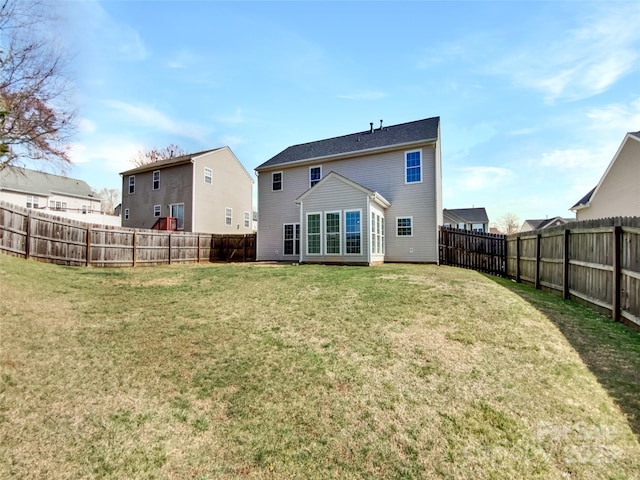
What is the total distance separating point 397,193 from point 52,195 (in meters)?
35.5

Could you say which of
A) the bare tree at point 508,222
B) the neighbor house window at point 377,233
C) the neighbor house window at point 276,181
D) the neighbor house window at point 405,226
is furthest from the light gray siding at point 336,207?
the bare tree at point 508,222

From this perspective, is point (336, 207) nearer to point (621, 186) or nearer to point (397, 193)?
point (397, 193)

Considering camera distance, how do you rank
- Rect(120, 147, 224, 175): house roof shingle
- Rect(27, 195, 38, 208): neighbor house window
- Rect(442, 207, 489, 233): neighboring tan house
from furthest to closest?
Rect(442, 207, 489, 233): neighboring tan house < Rect(27, 195, 38, 208): neighbor house window < Rect(120, 147, 224, 175): house roof shingle

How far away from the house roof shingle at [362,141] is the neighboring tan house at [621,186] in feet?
29.2

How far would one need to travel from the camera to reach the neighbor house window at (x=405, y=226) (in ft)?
49.5

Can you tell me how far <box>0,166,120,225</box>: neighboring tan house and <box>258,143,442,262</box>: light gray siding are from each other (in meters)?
18.7

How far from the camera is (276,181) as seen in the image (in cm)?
1880

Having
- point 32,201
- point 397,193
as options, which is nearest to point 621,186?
point 397,193

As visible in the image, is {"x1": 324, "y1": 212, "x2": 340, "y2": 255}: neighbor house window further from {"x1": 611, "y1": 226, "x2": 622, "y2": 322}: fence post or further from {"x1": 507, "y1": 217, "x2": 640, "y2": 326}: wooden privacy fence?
{"x1": 611, "y1": 226, "x2": 622, "y2": 322}: fence post

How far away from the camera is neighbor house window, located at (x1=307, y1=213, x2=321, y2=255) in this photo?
1419 centimetres

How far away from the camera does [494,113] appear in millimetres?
12430

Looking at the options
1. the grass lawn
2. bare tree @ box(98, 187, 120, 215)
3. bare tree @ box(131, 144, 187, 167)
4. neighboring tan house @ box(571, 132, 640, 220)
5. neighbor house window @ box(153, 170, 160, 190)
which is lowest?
the grass lawn

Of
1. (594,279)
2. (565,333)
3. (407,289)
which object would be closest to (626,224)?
(594,279)

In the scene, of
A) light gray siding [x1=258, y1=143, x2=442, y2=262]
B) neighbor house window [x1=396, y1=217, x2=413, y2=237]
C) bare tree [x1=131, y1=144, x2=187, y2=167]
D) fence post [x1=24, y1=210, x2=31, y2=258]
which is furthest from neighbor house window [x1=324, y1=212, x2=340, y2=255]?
bare tree [x1=131, y1=144, x2=187, y2=167]
